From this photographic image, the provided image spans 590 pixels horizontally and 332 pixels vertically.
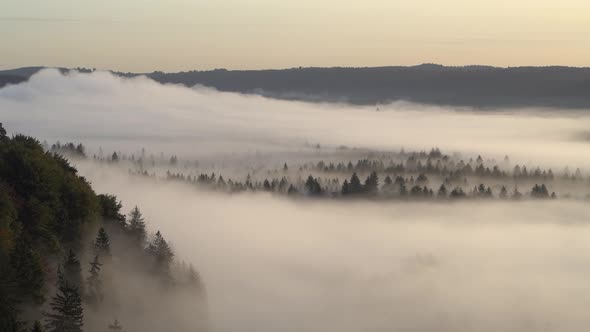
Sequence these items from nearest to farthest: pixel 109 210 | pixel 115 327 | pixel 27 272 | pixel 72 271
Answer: pixel 27 272, pixel 115 327, pixel 72 271, pixel 109 210

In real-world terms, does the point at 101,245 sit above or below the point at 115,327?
above

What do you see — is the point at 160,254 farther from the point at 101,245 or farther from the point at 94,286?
the point at 94,286

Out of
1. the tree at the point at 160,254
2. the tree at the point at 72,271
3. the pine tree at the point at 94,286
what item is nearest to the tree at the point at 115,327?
the tree at the point at 72,271

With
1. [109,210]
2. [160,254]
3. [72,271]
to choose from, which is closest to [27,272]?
[72,271]

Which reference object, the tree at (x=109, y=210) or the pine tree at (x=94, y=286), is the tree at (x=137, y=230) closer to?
A: the tree at (x=109, y=210)

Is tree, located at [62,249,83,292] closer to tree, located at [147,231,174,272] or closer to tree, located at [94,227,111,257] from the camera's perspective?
tree, located at [94,227,111,257]

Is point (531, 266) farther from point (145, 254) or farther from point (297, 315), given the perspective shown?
point (145, 254)

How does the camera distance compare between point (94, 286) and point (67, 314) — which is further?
point (94, 286)

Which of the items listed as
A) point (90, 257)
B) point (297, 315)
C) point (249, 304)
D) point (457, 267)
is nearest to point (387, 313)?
point (297, 315)
